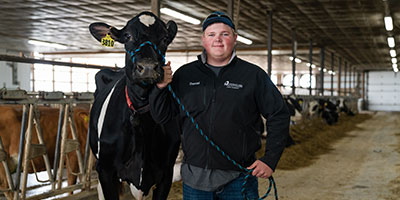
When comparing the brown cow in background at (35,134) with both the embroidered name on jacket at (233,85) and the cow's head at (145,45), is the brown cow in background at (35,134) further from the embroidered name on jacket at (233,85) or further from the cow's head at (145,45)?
the embroidered name on jacket at (233,85)

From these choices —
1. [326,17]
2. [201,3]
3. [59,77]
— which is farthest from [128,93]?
[59,77]

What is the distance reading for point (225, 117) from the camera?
2.25 meters

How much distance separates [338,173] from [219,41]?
5.74 metres

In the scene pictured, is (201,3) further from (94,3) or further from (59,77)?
(59,77)

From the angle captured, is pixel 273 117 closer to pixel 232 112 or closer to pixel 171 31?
pixel 232 112

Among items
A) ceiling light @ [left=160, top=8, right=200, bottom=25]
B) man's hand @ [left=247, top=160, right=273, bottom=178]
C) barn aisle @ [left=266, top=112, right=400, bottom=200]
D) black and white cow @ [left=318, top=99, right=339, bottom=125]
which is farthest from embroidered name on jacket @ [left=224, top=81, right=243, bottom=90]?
black and white cow @ [left=318, top=99, right=339, bottom=125]

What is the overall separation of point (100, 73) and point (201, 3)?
26.9 ft

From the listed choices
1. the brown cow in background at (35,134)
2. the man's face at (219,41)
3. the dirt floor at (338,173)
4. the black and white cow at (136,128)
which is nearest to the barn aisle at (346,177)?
the dirt floor at (338,173)

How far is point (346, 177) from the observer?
6859 mm

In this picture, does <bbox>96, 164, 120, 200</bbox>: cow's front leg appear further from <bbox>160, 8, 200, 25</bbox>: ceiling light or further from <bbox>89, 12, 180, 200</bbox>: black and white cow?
<bbox>160, 8, 200, 25</bbox>: ceiling light

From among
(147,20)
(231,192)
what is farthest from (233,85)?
(147,20)

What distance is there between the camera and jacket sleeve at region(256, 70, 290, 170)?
7.38ft

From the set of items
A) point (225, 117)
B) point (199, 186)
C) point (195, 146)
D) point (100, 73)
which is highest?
point (100, 73)

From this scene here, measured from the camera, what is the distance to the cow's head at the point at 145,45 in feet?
7.65
